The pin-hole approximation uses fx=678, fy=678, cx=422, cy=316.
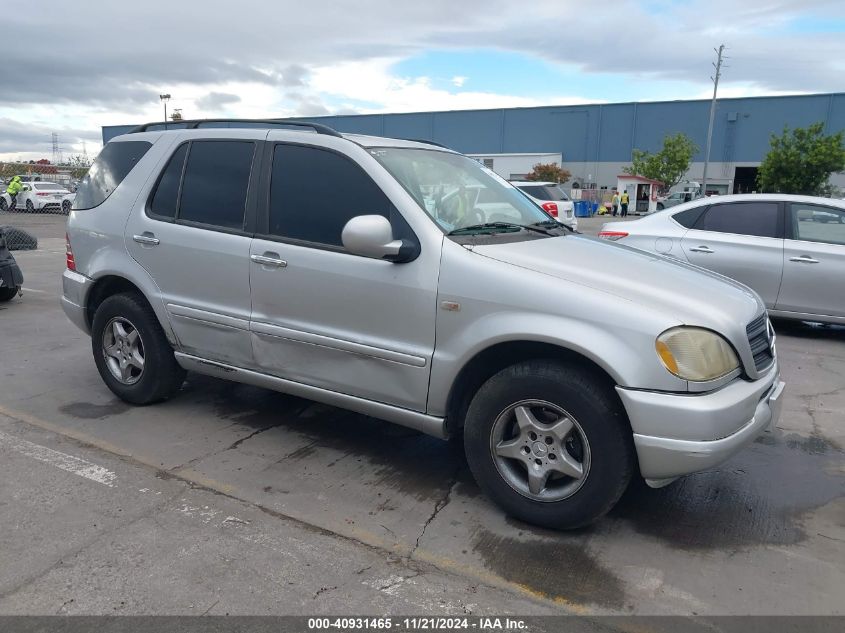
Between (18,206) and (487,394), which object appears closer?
(487,394)

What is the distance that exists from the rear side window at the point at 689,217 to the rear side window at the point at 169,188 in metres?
5.72

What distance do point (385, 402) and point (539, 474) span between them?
2.99 feet

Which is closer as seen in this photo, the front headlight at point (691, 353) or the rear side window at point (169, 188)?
the front headlight at point (691, 353)

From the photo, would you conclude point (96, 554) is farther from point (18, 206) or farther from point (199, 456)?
point (18, 206)

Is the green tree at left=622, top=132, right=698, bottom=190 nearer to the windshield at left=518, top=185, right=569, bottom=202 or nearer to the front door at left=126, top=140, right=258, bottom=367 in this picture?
the windshield at left=518, top=185, right=569, bottom=202

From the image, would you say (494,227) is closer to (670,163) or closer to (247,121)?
(247,121)

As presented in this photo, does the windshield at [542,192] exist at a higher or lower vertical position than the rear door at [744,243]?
higher

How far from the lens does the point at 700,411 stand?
2846mm

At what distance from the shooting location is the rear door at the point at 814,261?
7.05 meters

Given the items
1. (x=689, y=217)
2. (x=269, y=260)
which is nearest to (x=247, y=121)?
(x=269, y=260)

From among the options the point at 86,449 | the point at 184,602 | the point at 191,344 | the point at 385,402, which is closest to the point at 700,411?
the point at 385,402

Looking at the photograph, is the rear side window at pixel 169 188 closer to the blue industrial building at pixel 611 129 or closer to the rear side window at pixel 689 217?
the rear side window at pixel 689 217

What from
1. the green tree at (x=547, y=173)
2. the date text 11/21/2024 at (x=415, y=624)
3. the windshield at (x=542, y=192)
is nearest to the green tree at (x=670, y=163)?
the green tree at (x=547, y=173)

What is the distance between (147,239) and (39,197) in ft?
99.4
